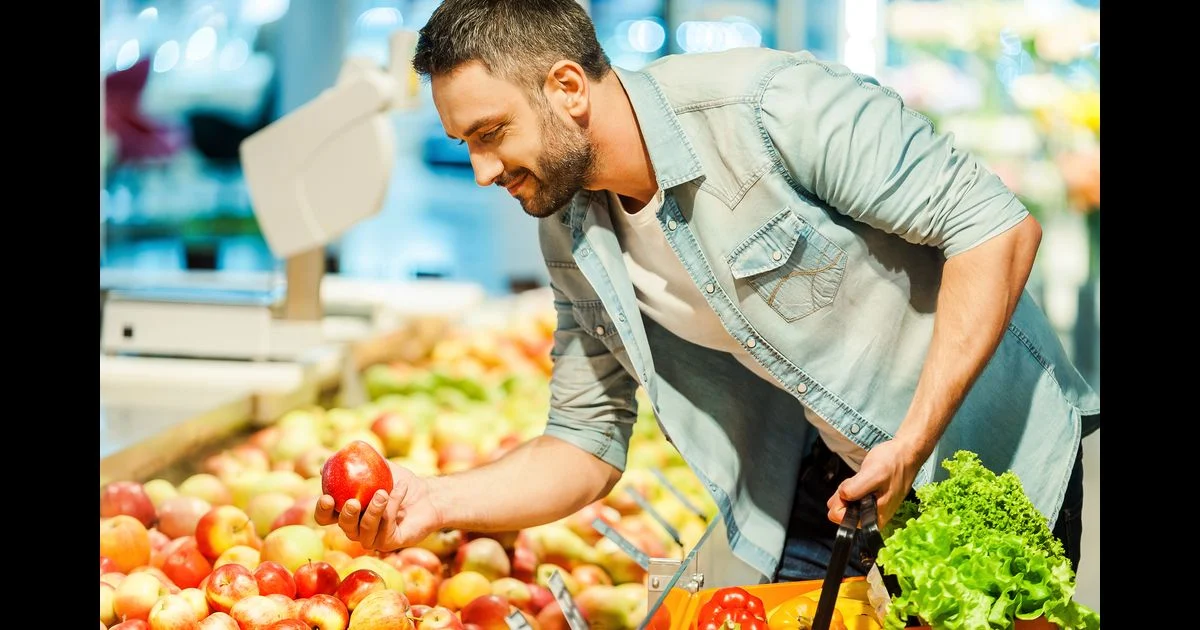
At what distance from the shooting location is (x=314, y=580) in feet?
5.89

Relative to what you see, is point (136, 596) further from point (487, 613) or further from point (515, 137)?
point (515, 137)

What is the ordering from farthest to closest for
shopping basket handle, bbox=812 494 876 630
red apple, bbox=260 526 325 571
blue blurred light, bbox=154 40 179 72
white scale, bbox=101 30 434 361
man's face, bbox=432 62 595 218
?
blue blurred light, bbox=154 40 179 72 < white scale, bbox=101 30 434 361 < red apple, bbox=260 526 325 571 < man's face, bbox=432 62 595 218 < shopping basket handle, bbox=812 494 876 630

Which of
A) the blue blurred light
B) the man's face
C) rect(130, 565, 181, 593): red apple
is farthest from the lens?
the blue blurred light

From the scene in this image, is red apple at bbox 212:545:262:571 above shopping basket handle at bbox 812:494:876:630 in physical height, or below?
below

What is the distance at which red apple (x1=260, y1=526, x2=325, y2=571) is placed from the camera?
77.4 inches

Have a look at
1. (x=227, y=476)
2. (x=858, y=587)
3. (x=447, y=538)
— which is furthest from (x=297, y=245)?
(x=858, y=587)

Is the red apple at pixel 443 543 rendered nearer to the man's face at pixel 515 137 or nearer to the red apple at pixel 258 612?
the red apple at pixel 258 612

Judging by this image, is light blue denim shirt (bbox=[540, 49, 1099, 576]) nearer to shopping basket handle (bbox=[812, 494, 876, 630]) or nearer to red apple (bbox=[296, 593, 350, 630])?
shopping basket handle (bbox=[812, 494, 876, 630])

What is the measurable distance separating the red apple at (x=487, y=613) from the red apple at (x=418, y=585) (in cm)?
11

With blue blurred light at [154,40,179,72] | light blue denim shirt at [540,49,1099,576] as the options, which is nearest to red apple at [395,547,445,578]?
light blue denim shirt at [540,49,1099,576]

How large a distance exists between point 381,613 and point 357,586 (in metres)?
0.10

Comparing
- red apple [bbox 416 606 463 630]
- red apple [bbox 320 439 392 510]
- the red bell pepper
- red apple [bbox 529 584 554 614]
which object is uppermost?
red apple [bbox 320 439 392 510]

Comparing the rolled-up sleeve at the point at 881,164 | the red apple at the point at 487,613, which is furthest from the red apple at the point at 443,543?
the rolled-up sleeve at the point at 881,164

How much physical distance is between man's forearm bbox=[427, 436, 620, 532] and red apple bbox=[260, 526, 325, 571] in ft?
1.10
